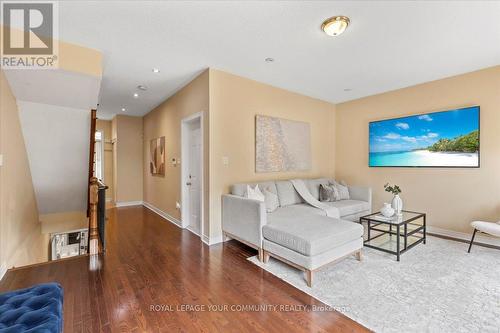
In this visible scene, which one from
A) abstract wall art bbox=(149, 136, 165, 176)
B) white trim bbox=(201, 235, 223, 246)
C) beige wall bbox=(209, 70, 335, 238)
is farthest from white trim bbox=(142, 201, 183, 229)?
A: beige wall bbox=(209, 70, 335, 238)

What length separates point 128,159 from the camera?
21.4 ft

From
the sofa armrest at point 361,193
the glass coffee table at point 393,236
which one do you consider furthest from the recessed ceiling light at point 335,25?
the sofa armrest at point 361,193

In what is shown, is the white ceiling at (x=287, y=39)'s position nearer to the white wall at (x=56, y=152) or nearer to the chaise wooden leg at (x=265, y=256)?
the white wall at (x=56, y=152)

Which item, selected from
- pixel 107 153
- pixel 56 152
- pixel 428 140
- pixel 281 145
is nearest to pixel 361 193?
pixel 428 140

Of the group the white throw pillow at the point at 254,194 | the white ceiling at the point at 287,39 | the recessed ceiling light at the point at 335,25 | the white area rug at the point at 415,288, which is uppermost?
the white ceiling at the point at 287,39

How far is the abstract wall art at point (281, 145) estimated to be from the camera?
405cm

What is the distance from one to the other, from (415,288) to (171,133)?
467 cm

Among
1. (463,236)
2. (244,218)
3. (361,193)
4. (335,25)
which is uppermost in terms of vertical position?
(335,25)

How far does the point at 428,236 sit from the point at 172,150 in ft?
16.4

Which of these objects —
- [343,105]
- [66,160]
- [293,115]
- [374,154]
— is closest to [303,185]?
[293,115]

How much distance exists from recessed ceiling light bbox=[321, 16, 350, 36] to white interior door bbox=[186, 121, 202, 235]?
101 inches

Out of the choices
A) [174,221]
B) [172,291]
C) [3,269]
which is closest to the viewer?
[172,291]

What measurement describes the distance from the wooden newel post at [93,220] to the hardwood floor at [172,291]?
19 cm

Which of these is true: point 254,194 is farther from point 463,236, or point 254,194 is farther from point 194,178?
point 463,236
